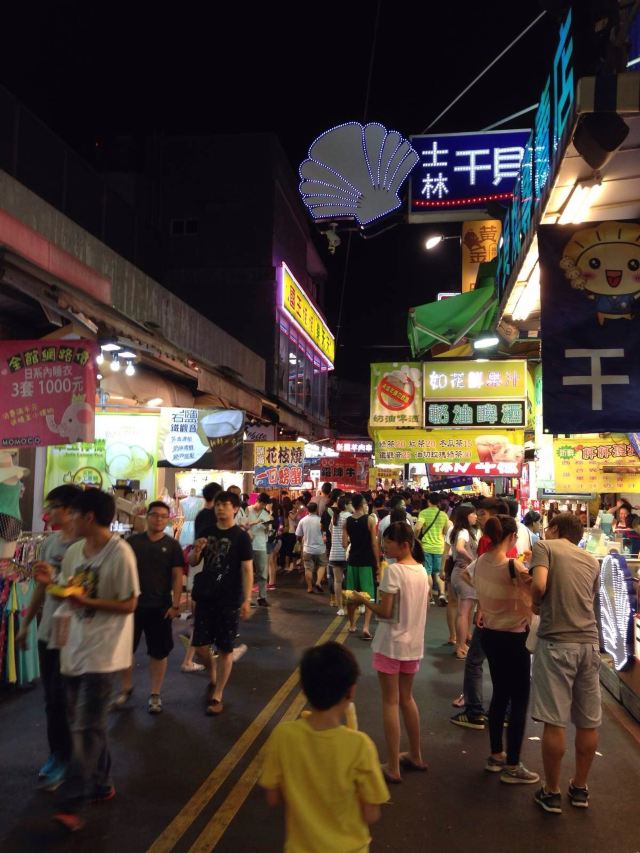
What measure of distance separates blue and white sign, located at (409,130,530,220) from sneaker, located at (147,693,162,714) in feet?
24.3

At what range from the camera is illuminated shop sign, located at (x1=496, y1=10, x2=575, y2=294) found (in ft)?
14.6

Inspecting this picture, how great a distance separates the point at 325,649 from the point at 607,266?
414 cm

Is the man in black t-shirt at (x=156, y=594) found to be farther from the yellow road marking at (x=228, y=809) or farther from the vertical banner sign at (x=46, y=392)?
the yellow road marking at (x=228, y=809)

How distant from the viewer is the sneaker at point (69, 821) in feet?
13.0

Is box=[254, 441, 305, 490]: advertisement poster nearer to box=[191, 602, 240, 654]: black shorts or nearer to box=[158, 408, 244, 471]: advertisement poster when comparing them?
box=[158, 408, 244, 471]: advertisement poster

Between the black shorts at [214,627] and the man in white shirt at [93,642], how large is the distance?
2.05m

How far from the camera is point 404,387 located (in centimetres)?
1480

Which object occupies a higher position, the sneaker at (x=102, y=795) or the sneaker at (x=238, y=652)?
the sneaker at (x=102, y=795)

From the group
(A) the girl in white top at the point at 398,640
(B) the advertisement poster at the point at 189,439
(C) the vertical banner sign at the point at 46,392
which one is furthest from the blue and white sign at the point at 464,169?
(A) the girl in white top at the point at 398,640

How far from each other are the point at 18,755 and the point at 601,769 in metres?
4.33

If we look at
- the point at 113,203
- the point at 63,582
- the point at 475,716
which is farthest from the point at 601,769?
the point at 113,203

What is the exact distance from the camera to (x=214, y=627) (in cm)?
648

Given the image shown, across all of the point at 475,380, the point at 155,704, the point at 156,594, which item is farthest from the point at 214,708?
the point at 475,380

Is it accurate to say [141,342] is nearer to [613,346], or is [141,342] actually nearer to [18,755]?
[18,755]
